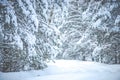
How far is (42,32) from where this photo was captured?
10.6 meters

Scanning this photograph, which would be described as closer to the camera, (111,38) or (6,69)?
(6,69)

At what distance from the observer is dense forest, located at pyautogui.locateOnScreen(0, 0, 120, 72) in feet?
27.9

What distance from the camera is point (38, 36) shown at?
34.2 feet

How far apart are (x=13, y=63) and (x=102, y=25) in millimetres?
8952

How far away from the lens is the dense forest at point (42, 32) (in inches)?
335

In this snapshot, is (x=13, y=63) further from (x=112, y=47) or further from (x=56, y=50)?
(x=112, y=47)

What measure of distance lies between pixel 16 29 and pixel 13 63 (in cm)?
181

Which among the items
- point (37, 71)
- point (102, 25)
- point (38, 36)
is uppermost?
point (102, 25)

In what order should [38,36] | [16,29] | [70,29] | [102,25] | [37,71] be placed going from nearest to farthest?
[16,29], [37,71], [38,36], [102,25], [70,29]

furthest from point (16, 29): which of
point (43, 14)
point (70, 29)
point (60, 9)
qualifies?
point (70, 29)

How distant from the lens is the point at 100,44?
15.9 m

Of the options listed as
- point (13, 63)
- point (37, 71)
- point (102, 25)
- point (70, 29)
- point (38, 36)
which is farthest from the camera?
point (70, 29)

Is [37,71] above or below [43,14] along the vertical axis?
below

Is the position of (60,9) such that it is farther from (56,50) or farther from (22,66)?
(22,66)
